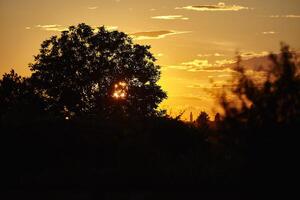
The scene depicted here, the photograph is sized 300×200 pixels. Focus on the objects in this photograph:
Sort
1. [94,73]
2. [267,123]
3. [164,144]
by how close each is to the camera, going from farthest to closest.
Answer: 1. [94,73]
2. [164,144]
3. [267,123]

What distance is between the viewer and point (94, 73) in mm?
56312

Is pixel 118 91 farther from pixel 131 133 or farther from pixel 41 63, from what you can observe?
pixel 131 133

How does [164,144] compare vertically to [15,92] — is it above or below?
below

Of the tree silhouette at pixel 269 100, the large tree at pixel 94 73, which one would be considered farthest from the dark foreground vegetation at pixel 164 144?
the large tree at pixel 94 73

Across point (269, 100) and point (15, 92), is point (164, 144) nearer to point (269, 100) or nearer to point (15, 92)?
point (269, 100)

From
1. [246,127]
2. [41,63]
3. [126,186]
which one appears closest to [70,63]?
[41,63]

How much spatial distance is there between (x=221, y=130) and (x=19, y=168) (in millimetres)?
8462

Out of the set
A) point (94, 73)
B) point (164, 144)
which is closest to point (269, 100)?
point (164, 144)

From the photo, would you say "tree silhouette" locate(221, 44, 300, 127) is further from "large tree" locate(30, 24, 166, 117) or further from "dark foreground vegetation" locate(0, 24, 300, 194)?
"large tree" locate(30, 24, 166, 117)

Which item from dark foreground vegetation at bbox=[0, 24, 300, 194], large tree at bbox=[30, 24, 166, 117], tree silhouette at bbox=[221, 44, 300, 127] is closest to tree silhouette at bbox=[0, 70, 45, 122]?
large tree at bbox=[30, 24, 166, 117]

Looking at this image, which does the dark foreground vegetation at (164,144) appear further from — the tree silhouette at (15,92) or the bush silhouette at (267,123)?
the tree silhouette at (15,92)

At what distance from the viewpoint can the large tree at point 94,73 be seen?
55406mm

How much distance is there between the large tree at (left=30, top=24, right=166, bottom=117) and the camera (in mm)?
55406

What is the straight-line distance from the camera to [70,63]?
56375mm
